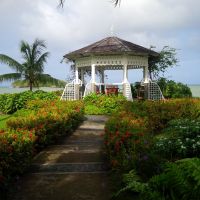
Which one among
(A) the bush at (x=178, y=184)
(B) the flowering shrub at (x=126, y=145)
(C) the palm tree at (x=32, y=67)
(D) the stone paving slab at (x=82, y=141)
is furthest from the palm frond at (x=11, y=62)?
(A) the bush at (x=178, y=184)

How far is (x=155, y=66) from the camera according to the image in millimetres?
28688

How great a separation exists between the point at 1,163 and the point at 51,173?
69.5 inches

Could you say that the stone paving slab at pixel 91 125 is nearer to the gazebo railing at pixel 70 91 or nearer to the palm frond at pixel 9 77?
the gazebo railing at pixel 70 91

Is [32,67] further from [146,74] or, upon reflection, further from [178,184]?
[178,184]

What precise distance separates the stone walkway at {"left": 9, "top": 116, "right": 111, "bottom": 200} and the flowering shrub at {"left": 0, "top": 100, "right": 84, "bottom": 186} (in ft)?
1.07

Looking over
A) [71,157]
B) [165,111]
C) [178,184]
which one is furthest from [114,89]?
[178,184]

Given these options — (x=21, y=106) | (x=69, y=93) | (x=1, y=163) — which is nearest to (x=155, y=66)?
(x=69, y=93)

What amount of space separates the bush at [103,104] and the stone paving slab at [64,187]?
1102cm

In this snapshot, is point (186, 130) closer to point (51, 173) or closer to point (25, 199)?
point (51, 173)

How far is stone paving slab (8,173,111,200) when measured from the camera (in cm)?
707

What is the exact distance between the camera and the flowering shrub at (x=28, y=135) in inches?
297

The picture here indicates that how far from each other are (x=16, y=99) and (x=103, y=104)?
249 inches

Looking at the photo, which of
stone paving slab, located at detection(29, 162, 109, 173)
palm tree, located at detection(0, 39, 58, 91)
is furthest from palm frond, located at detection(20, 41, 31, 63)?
stone paving slab, located at detection(29, 162, 109, 173)

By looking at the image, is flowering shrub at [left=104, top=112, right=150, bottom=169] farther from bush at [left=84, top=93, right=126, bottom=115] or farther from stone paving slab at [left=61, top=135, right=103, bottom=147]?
bush at [left=84, top=93, right=126, bottom=115]
